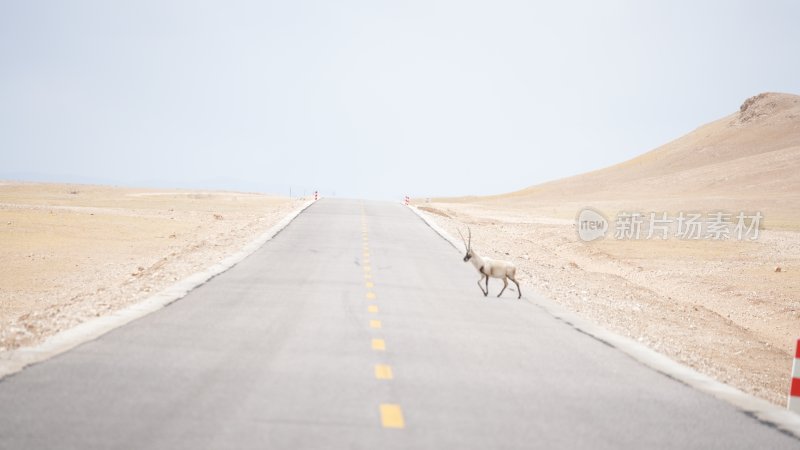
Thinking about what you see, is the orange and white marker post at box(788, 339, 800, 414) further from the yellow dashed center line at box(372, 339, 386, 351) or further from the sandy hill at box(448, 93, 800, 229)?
the sandy hill at box(448, 93, 800, 229)

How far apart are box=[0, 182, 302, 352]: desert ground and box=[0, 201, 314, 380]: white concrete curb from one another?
437 mm

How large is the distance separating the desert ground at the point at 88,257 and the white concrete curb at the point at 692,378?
7.96m

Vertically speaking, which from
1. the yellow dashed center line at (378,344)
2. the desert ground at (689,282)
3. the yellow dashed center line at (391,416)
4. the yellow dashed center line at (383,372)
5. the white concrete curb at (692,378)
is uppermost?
the yellow dashed center line at (391,416)

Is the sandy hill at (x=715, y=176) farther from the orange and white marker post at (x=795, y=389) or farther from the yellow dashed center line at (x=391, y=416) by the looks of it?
the yellow dashed center line at (x=391, y=416)

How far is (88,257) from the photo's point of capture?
86.1 ft

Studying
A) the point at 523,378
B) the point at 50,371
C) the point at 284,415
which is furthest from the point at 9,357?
the point at 523,378

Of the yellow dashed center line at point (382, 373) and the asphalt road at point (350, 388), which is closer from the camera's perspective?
the asphalt road at point (350, 388)

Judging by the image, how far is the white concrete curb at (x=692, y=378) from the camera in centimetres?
807

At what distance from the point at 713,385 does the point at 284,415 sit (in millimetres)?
5498
